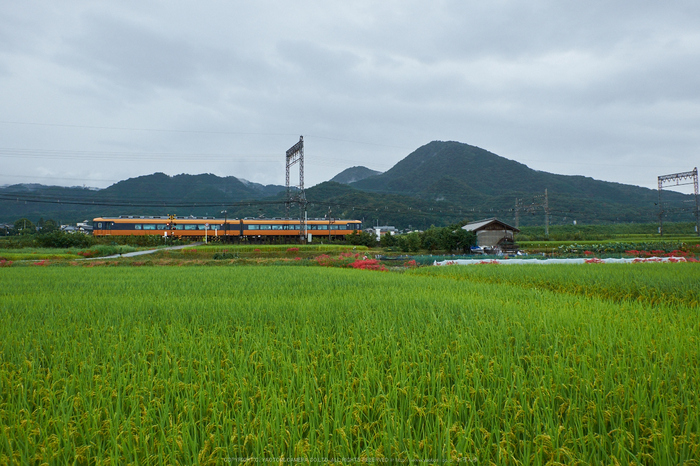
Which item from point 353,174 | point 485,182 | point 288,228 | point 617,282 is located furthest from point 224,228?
point 353,174

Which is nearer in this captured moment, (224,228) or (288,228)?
(224,228)

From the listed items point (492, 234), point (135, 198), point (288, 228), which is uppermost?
point (135, 198)

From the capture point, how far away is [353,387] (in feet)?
7.21

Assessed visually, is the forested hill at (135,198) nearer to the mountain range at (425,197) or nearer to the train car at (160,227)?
the mountain range at (425,197)

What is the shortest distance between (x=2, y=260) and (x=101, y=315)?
2069cm

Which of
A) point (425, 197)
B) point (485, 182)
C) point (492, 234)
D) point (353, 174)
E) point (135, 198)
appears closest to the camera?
point (492, 234)

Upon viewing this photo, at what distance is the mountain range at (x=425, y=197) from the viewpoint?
70000 millimetres

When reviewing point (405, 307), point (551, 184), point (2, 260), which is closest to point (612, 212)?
point (551, 184)

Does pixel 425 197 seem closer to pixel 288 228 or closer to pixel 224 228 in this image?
pixel 288 228

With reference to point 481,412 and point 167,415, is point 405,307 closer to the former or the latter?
point 481,412

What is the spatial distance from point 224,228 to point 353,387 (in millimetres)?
37016

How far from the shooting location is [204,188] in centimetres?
10581

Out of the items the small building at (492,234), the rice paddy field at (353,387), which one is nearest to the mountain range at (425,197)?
the small building at (492,234)

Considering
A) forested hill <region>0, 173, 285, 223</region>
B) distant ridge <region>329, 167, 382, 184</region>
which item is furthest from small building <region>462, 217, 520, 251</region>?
distant ridge <region>329, 167, 382, 184</region>
